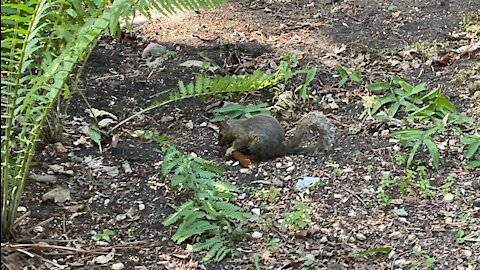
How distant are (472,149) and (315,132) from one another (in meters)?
0.59

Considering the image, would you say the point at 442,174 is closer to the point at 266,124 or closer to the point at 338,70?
the point at 266,124

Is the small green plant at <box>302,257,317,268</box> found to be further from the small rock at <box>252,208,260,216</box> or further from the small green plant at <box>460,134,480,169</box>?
the small green plant at <box>460,134,480,169</box>

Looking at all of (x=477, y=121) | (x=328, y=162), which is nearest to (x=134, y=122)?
(x=328, y=162)

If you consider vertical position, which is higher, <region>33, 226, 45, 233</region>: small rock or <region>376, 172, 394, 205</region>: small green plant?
<region>33, 226, 45, 233</region>: small rock

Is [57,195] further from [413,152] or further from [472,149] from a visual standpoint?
[472,149]

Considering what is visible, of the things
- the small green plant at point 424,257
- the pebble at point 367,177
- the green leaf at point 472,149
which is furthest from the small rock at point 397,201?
the green leaf at point 472,149

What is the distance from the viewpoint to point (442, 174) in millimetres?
2527

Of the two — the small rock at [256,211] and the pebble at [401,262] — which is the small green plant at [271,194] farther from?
the pebble at [401,262]

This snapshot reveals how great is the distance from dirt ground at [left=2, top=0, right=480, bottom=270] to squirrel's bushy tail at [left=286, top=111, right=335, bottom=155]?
56 mm

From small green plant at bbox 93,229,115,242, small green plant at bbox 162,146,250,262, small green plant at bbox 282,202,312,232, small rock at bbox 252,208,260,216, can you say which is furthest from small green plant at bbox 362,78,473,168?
small green plant at bbox 93,229,115,242

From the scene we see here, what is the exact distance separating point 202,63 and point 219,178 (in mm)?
986

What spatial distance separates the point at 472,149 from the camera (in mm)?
2584

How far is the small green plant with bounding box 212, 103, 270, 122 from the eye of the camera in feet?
9.63

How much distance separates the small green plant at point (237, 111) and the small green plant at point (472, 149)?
31.5 inches
